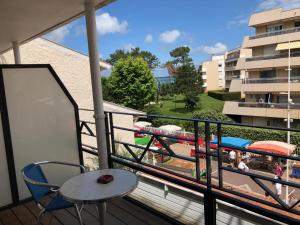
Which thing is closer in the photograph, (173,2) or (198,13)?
(173,2)

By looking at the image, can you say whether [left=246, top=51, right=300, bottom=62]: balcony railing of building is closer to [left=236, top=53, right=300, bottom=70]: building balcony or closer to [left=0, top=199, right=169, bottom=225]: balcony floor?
[left=236, top=53, right=300, bottom=70]: building balcony

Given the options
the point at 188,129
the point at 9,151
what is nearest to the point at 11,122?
the point at 9,151

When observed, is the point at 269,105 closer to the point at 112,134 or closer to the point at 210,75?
the point at 112,134

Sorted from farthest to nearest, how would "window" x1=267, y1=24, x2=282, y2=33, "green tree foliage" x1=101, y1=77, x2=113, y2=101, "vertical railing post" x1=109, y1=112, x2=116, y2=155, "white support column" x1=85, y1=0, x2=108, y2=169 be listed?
"green tree foliage" x1=101, y1=77, x2=113, y2=101 → "window" x1=267, y1=24, x2=282, y2=33 → "vertical railing post" x1=109, y1=112, x2=116, y2=155 → "white support column" x1=85, y1=0, x2=108, y2=169

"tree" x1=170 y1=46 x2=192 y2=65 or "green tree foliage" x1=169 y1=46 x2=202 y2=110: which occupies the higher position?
"tree" x1=170 y1=46 x2=192 y2=65

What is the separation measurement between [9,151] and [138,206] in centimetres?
155

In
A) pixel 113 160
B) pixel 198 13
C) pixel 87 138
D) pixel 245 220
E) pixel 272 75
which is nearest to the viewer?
pixel 245 220

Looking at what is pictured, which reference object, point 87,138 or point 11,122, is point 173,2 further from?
point 11,122

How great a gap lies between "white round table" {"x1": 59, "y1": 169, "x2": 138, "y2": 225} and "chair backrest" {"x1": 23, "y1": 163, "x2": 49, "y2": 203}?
1.08 ft

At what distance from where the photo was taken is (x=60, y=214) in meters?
2.57

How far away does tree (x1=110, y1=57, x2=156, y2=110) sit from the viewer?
906 inches

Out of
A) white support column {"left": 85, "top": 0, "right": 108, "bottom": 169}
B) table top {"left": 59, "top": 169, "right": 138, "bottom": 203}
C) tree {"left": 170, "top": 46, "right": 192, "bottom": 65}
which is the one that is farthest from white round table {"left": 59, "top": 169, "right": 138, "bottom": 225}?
tree {"left": 170, "top": 46, "right": 192, "bottom": 65}

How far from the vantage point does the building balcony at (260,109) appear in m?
17.1

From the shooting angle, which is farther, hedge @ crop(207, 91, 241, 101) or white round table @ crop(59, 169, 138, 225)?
hedge @ crop(207, 91, 241, 101)
